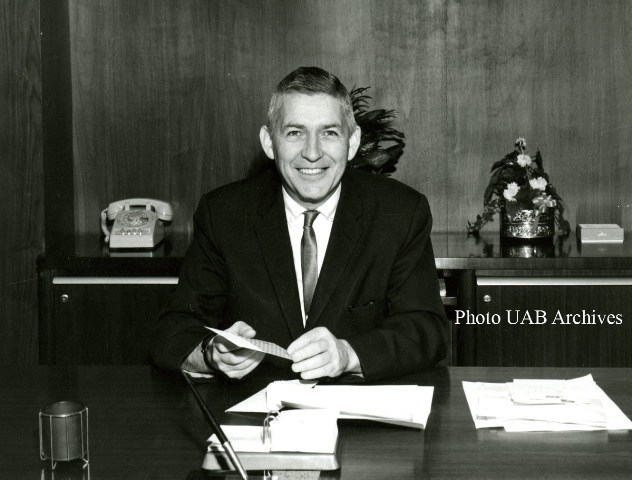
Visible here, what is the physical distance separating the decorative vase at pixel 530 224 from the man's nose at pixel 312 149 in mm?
1213

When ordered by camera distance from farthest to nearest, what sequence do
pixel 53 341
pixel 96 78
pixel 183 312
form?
pixel 96 78
pixel 53 341
pixel 183 312

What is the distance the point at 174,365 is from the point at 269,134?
81cm

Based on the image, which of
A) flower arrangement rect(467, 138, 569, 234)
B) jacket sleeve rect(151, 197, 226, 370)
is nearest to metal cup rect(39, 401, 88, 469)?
jacket sleeve rect(151, 197, 226, 370)

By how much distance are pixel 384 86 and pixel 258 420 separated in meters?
2.31

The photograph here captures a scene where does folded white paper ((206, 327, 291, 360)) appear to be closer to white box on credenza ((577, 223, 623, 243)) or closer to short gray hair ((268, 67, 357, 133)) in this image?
short gray hair ((268, 67, 357, 133))

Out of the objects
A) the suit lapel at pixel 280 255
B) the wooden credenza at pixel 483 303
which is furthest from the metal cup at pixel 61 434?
the wooden credenza at pixel 483 303

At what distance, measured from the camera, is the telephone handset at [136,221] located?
11.1ft

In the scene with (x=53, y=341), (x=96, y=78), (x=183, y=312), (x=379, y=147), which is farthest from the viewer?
(x=96, y=78)

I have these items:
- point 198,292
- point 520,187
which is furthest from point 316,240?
point 520,187

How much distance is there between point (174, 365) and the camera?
6.76 feet

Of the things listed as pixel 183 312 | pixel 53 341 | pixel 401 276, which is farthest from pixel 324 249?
pixel 53 341

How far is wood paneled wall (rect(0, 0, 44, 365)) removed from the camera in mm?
3307

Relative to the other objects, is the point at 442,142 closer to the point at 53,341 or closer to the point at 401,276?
the point at 401,276

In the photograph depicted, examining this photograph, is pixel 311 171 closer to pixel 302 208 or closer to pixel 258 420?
pixel 302 208
